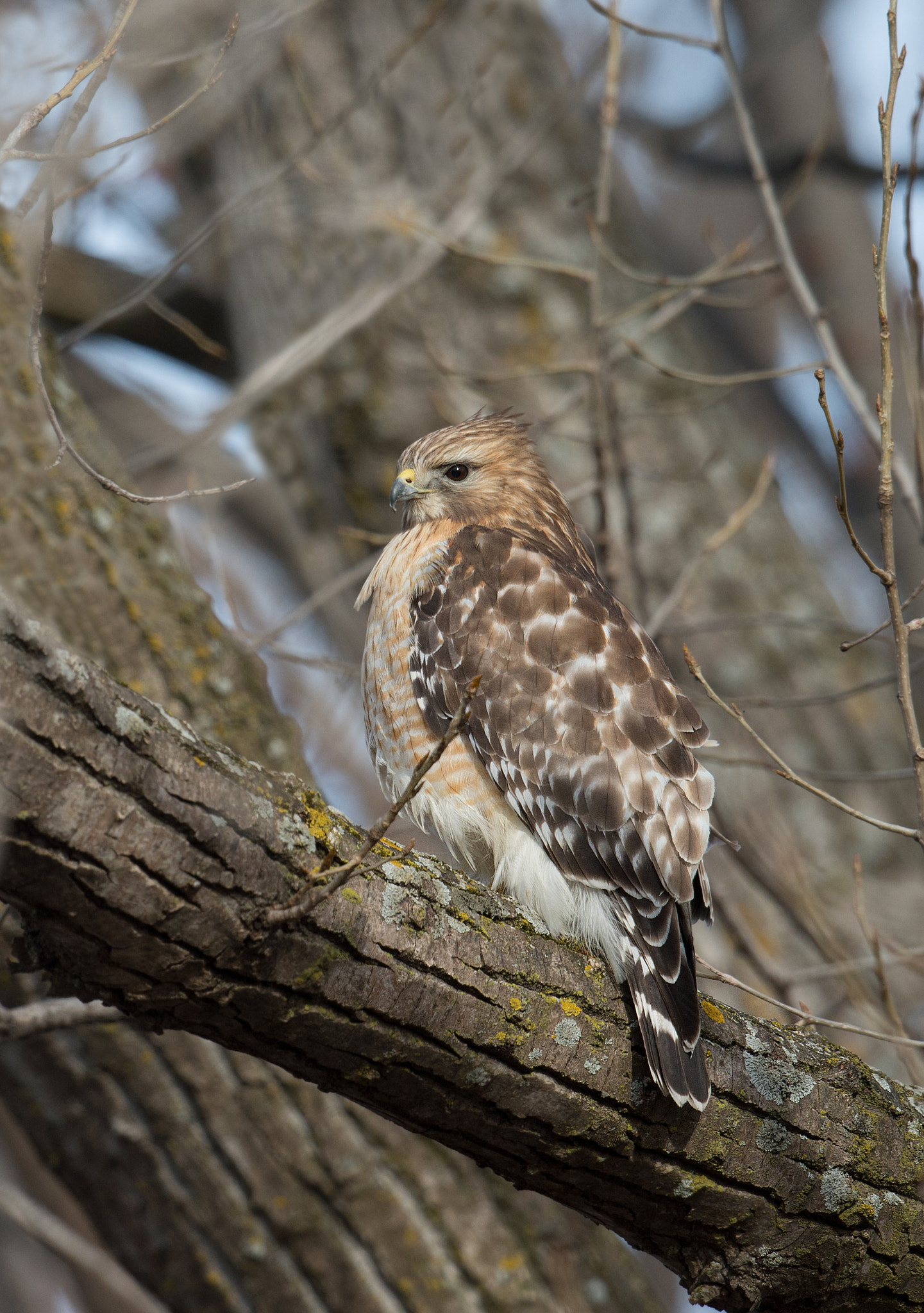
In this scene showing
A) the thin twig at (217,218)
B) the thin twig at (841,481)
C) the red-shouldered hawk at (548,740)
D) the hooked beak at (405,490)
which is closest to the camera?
the thin twig at (841,481)

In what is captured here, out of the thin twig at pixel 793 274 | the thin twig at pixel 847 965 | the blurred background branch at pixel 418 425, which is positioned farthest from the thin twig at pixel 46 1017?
the thin twig at pixel 793 274

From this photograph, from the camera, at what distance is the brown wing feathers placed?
10.0 feet

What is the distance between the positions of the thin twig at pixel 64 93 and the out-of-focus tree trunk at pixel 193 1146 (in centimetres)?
190

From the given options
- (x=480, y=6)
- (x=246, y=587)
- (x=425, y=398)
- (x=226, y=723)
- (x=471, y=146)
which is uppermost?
(x=480, y=6)

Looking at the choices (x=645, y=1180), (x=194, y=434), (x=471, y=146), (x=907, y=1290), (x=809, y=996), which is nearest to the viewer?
(x=645, y=1180)

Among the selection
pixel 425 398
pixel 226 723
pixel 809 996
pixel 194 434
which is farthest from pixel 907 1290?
pixel 425 398

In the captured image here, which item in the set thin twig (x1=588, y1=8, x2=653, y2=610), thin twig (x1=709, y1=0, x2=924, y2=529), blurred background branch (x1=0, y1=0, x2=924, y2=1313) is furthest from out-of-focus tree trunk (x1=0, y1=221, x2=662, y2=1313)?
thin twig (x1=709, y1=0, x2=924, y2=529)

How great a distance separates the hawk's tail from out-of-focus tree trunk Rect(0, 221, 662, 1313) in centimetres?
172

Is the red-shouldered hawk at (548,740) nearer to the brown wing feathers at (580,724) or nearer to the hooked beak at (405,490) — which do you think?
the brown wing feathers at (580,724)

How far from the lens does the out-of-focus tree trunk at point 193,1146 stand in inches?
150

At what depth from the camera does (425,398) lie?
6.49 metres

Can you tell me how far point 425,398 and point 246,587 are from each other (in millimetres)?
1788

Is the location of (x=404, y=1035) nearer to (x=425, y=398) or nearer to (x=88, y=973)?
(x=88, y=973)

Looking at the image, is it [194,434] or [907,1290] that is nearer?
[907,1290]
